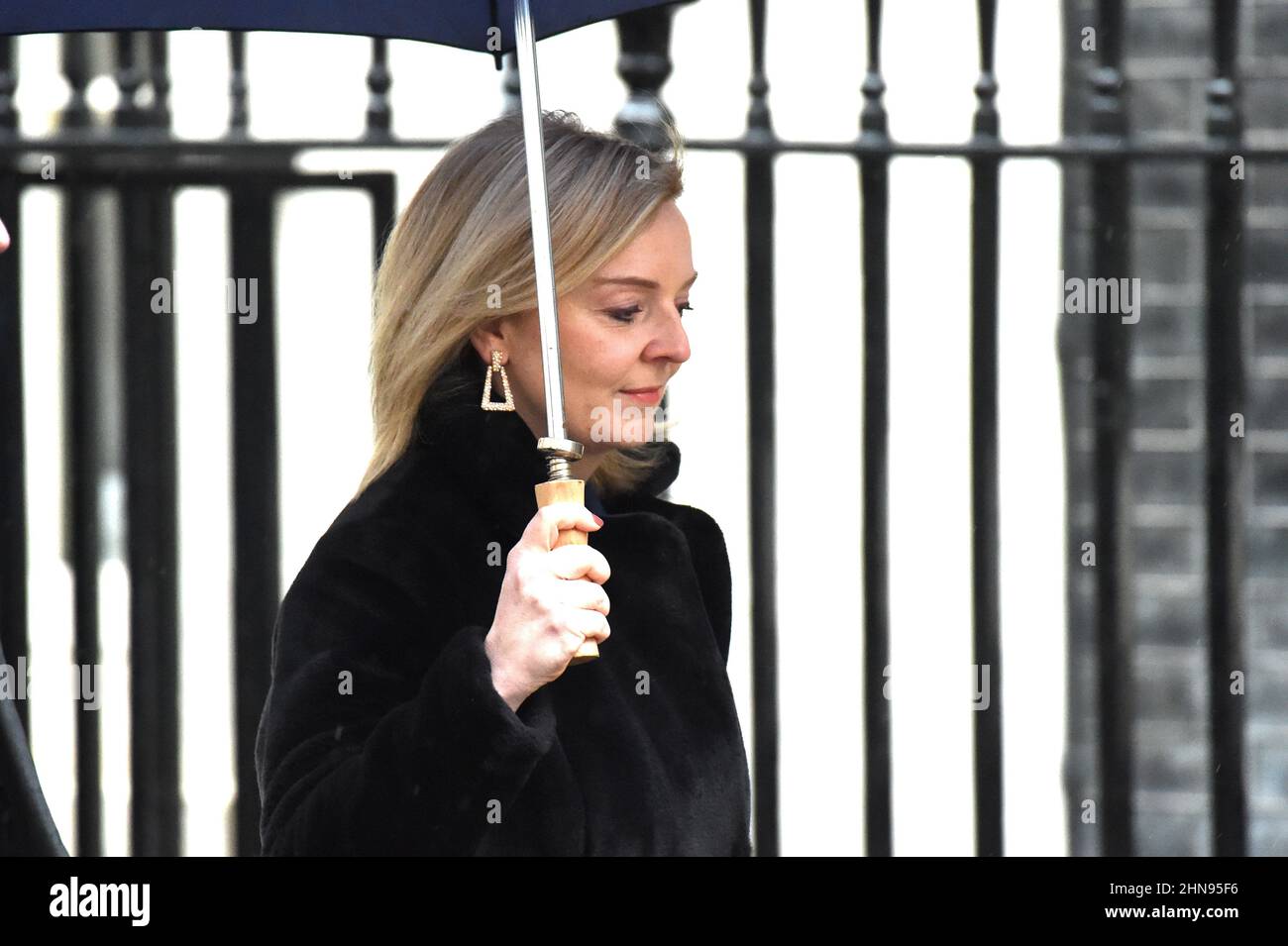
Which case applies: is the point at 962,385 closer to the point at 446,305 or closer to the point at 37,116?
the point at 446,305

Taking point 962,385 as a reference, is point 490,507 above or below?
below

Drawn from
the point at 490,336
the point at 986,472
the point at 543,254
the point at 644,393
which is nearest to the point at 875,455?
the point at 986,472

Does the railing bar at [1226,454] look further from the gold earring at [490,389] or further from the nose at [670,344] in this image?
the gold earring at [490,389]

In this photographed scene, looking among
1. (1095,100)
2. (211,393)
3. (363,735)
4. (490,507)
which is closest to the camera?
(363,735)

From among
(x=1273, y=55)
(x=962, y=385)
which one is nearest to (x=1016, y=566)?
(x=962, y=385)

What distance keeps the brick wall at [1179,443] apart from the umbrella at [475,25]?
47.8 inches

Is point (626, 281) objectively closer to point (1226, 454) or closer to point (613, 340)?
point (613, 340)

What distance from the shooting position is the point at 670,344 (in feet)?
6.99

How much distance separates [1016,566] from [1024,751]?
1.23ft

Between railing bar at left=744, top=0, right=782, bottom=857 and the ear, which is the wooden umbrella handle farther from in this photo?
railing bar at left=744, top=0, right=782, bottom=857

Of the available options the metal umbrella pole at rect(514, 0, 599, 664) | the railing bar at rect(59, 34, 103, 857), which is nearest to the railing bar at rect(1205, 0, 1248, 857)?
the metal umbrella pole at rect(514, 0, 599, 664)

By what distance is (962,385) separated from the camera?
10.2ft

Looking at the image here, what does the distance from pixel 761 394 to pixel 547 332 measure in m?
1.06

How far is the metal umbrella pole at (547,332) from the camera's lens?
190 centimetres
